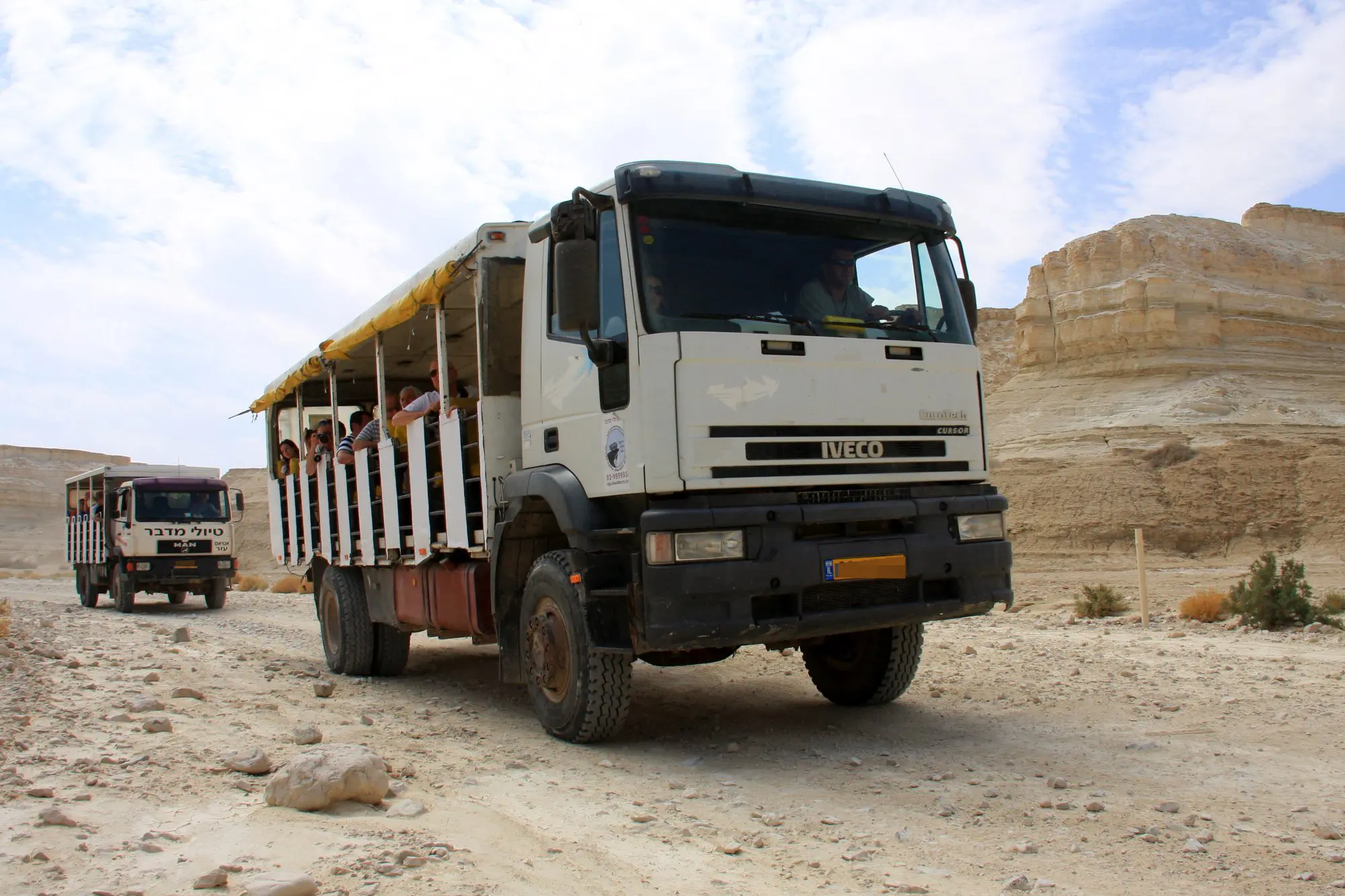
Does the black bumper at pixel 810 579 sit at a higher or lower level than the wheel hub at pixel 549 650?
higher

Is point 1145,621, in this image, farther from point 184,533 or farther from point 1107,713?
point 184,533

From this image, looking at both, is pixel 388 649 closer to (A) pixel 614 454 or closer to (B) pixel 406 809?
(A) pixel 614 454

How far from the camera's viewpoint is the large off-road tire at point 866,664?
7.39m

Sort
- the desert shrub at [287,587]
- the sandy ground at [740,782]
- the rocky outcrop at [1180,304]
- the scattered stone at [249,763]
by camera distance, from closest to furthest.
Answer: the sandy ground at [740,782], the scattered stone at [249,763], the desert shrub at [287,587], the rocky outcrop at [1180,304]

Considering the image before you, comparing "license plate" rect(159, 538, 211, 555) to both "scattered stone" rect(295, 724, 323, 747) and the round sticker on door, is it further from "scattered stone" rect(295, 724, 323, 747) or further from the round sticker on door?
the round sticker on door

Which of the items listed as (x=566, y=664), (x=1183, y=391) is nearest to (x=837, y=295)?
(x=566, y=664)

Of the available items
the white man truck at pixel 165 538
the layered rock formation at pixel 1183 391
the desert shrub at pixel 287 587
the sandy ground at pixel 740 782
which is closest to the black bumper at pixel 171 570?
the white man truck at pixel 165 538

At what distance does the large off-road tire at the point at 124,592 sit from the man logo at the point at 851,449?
809 inches

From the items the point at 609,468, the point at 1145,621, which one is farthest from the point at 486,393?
the point at 1145,621

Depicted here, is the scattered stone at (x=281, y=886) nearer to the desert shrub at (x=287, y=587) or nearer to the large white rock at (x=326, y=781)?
the large white rock at (x=326, y=781)

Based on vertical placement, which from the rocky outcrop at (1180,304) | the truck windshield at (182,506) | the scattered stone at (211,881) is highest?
the rocky outcrop at (1180,304)

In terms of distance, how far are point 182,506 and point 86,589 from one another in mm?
4756

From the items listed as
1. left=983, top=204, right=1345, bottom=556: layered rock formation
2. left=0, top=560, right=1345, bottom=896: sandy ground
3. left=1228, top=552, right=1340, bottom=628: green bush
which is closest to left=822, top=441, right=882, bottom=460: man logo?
left=0, top=560, right=1345, bottom=896: sandy ground

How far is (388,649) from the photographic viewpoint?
10.3 metres
